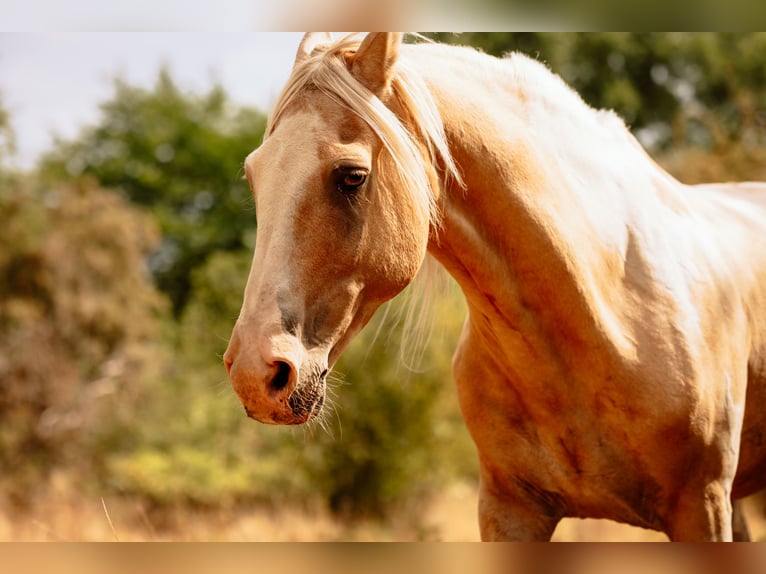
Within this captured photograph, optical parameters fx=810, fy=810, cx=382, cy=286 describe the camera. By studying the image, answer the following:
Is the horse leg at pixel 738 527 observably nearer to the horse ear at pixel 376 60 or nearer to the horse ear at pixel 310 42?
the horse ear at pixel 376 60

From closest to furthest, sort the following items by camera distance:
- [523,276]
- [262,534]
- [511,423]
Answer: [523,276]
[511,423]
[262,534]

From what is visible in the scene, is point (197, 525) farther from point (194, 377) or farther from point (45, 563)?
point (45, 563)

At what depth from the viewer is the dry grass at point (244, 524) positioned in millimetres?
7582

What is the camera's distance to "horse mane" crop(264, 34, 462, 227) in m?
2.21

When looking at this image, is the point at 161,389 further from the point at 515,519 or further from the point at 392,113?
the point at 392,113

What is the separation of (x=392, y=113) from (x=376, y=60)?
0.16m

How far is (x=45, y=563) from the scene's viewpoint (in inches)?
72.5

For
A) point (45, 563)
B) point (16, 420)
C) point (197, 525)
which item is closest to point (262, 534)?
point (197, 525)

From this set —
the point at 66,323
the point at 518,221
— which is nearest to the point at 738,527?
the point at 518,221

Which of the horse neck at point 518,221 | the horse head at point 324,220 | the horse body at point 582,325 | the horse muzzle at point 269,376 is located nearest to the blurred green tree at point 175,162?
the horse body at point 582,325

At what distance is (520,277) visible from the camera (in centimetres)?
252

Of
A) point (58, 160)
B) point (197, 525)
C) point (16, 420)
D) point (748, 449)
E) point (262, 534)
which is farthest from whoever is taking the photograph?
point (58, 160)

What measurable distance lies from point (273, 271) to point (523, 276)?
856mm
